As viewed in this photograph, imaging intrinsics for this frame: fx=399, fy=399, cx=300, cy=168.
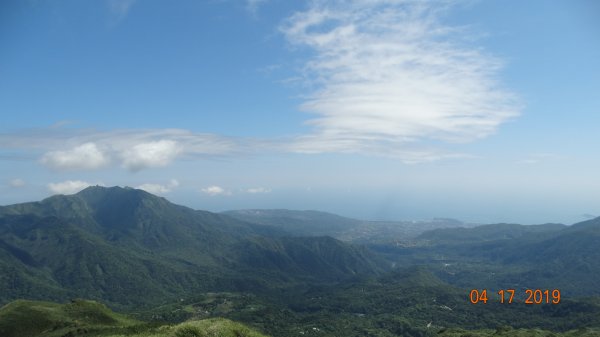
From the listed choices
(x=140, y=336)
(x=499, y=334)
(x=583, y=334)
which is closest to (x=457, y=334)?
(x=499, y=334)

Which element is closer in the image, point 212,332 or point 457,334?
point 212,332

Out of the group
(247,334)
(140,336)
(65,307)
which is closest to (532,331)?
(247,334)

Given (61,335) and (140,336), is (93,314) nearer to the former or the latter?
(61,335)

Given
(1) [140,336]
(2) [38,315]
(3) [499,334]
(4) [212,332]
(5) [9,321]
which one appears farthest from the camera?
(3) [499,334]

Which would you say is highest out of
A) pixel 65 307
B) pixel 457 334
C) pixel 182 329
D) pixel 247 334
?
pixel 182 329

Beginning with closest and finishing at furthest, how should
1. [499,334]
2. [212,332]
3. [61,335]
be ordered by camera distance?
[212,332], [61,335], [499,334]

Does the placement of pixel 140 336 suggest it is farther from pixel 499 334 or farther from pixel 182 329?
pixel 499 334

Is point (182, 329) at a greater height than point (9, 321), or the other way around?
point (182, 329)
